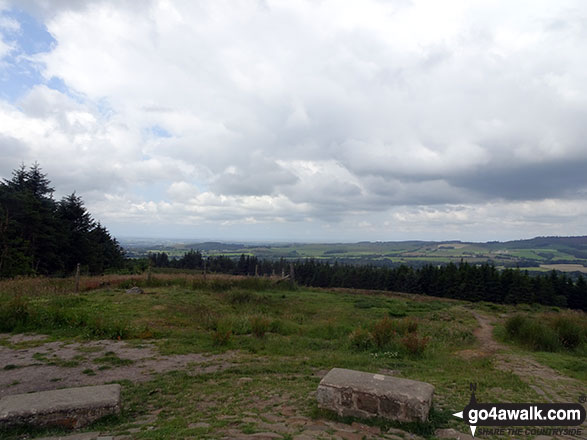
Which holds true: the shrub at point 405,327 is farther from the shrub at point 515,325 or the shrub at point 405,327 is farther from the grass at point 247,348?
the shrub at point 515,325

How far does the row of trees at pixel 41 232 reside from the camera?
2372cm

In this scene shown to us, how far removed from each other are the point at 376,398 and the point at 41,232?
3351 cm

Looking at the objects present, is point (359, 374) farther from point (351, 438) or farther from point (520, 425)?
point (520, 425)

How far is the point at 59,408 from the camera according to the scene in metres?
4.43

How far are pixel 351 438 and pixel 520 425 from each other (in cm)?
267

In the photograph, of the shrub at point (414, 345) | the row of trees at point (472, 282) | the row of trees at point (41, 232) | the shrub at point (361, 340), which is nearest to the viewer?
the shrub at point (414, 345)

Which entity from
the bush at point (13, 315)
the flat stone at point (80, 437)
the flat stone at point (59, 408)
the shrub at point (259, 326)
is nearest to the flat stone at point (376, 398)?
the flat stone at point (80, 437)

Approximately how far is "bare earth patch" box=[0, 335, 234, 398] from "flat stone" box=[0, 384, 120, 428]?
187cm

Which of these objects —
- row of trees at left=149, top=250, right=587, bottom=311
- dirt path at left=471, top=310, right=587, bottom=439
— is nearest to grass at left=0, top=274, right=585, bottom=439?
dirt path at left=471, top=310, right=587, bottom=439

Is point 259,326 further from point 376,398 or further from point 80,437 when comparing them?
point 80,437

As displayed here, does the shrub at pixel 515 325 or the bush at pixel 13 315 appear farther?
the shrub at pixel 515 325

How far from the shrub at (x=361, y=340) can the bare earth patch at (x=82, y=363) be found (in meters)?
3.95

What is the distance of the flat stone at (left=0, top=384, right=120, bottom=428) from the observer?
14.2ft

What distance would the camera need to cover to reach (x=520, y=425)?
15.3 ft
